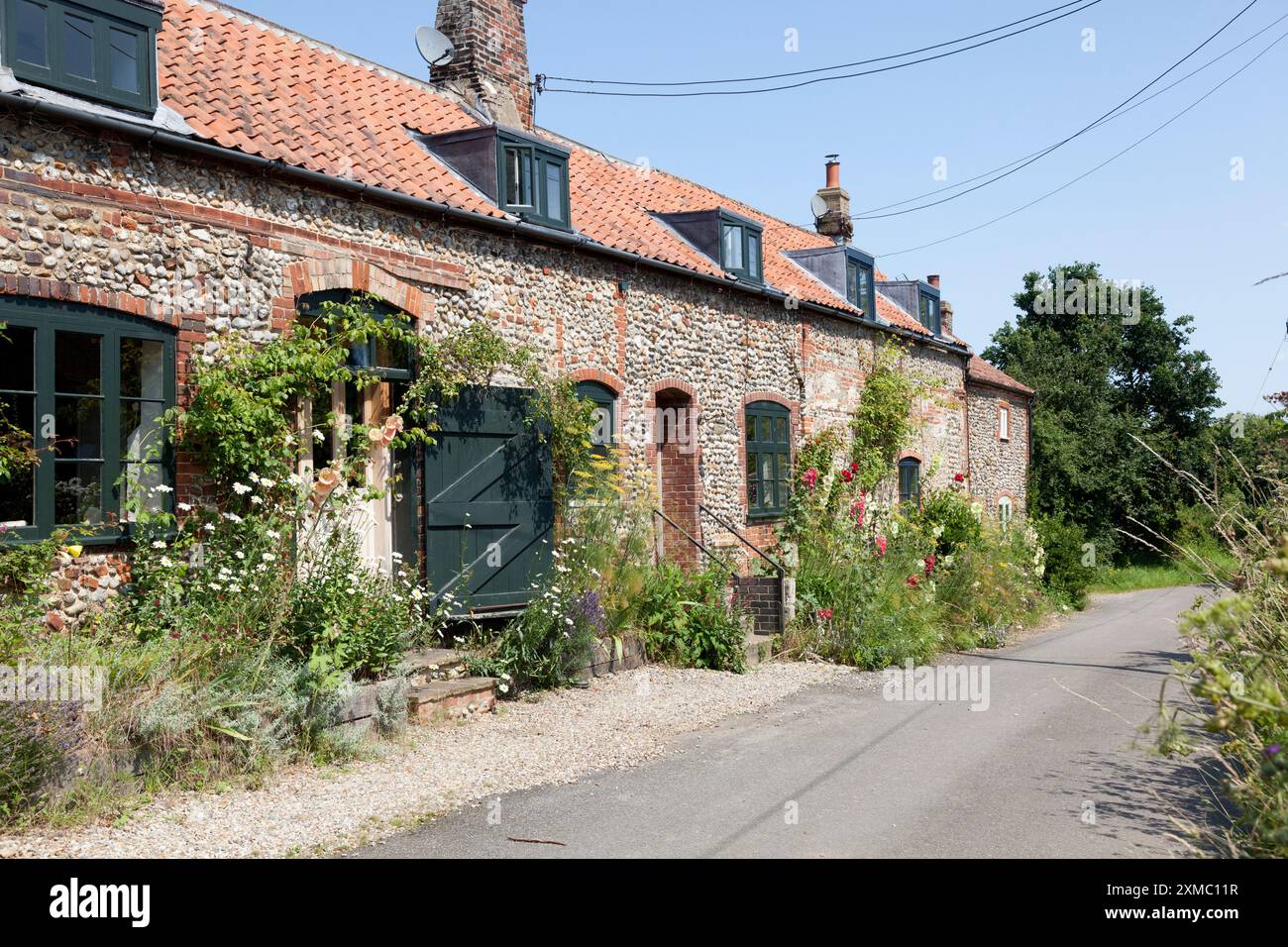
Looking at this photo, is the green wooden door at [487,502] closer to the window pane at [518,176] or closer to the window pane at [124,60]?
the window pane at [518,176]

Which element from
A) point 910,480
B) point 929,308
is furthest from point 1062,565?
point 929,308

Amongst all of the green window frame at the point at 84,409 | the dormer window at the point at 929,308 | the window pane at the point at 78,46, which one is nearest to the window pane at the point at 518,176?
the window pane at the point at 78,46

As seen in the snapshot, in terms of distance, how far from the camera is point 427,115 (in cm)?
1191

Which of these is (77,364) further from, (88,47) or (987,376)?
(987,376)

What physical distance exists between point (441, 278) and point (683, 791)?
5.44 metres

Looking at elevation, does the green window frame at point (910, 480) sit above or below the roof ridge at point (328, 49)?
below

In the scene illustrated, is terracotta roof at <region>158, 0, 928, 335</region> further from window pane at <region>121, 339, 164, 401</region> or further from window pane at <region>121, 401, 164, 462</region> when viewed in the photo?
window pane at <region>121, 401, 164, 462</region>

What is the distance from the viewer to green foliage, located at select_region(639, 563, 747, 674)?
431 inches

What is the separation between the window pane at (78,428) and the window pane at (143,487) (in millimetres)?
252

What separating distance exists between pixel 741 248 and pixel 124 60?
901 centimetres

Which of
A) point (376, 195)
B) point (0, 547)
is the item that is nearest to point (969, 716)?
point (376, 195)

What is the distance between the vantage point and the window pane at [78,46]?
23.8ft

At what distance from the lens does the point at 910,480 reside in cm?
1905
